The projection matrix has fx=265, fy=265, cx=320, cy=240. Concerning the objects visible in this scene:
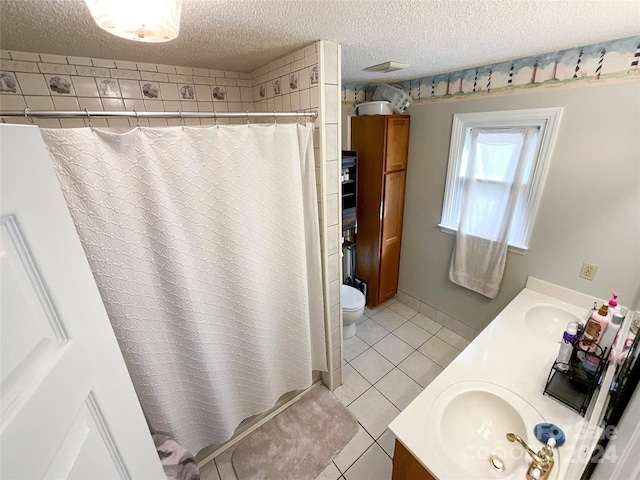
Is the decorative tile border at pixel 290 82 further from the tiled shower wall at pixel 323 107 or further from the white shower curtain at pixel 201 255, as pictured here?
the white shower curtain at pixel 201 255

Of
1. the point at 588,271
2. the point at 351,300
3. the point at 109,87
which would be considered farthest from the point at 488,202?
the point at 109,87

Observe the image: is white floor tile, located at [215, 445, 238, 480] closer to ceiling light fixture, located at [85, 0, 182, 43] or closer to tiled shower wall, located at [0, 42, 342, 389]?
tiled shower wall, located at [0, 42, 342, 389]

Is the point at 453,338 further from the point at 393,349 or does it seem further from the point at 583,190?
the point at 583,190

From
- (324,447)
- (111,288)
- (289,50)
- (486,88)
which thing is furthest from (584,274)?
(111,288)

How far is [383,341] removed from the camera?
7.83ft

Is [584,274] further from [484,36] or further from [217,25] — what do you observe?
[217,25]

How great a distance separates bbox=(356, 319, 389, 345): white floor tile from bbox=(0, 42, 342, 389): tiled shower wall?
0.71m

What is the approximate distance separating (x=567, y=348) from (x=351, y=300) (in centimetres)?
144

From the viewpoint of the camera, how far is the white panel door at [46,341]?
15.4 inches

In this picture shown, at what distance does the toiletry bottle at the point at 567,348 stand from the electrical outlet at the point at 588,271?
69 centimetres

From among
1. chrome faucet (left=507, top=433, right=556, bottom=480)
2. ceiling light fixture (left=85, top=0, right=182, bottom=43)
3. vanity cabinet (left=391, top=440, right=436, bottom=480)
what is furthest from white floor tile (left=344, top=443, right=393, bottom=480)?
ceiling light fixture (left=85, top=0, right=182, bottom=43)

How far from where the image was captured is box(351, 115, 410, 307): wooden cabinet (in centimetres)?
221

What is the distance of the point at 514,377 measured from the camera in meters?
1.23

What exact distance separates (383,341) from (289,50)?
89.1 inches
